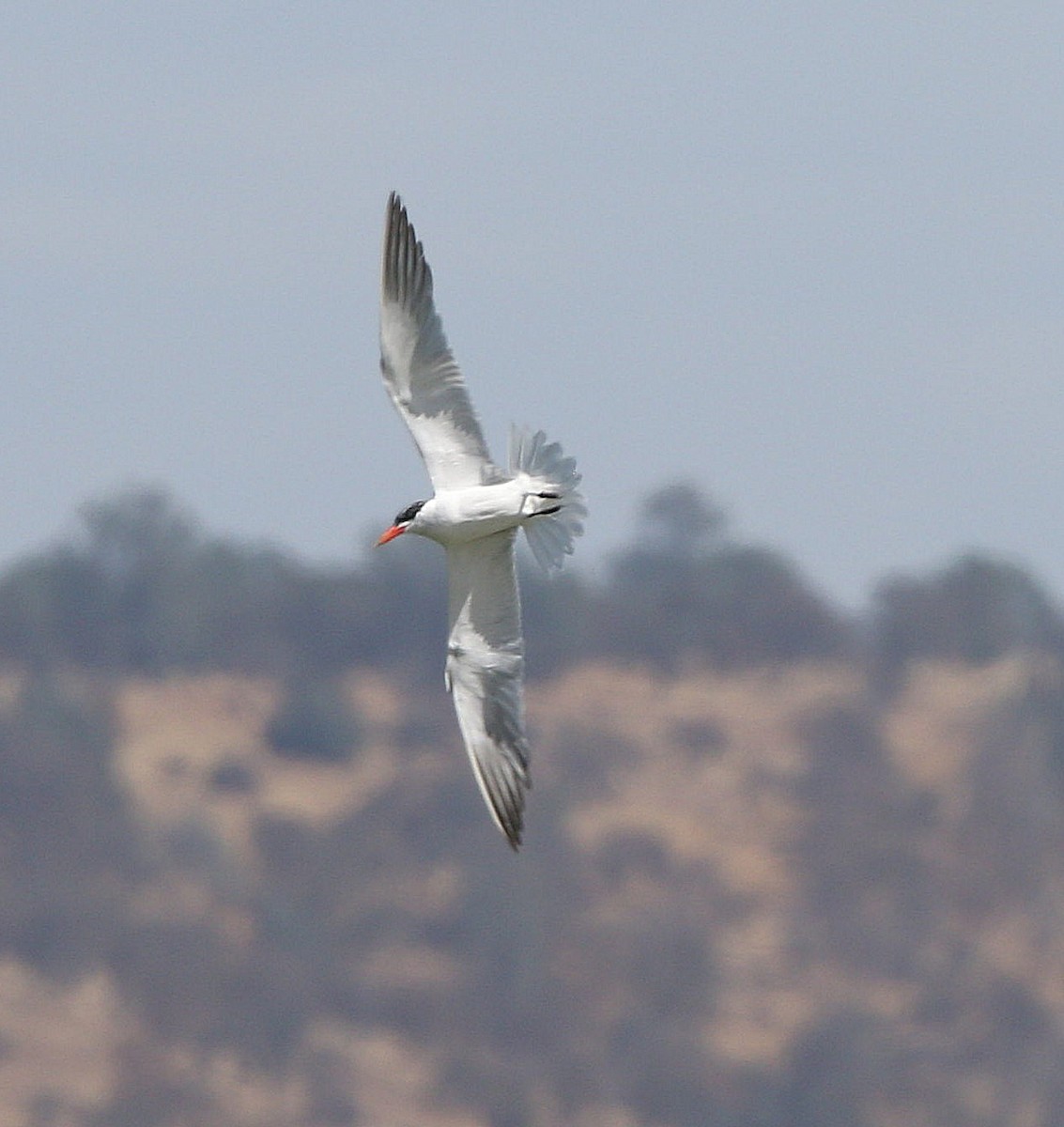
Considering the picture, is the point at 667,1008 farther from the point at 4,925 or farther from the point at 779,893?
the point at 4,925

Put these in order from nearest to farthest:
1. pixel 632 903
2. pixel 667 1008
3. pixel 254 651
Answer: pixel 667 1008, pixel 632 903, pixel 254 651

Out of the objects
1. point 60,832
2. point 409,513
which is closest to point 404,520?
point 409,513

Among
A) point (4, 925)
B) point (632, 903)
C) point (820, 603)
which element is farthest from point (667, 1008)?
point (820, 603)

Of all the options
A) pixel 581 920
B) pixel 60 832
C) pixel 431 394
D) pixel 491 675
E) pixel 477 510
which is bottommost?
pixel 491 675

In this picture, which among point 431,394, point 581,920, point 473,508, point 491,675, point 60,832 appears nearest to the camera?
point 473,508

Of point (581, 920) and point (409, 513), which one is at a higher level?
point (581, 920)

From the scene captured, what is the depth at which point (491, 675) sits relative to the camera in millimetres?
16469

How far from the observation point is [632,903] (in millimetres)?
71500

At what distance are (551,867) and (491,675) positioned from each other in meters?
54.8

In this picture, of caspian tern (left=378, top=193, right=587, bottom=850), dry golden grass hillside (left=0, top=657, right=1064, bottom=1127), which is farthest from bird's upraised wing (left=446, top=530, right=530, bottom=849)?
dry golden grass hillside (left=0, top=657, right=1064, bottom=1127)

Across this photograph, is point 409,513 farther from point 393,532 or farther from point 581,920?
point 581,920

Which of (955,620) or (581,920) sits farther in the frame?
(955,620)

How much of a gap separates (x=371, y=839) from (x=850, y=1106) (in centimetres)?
1587

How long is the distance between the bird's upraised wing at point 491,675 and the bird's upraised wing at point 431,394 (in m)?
0.56
